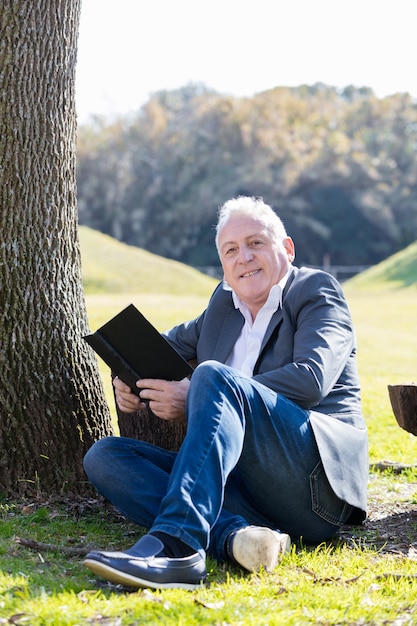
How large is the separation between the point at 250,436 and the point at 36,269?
1541mm

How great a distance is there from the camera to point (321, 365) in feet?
11.8

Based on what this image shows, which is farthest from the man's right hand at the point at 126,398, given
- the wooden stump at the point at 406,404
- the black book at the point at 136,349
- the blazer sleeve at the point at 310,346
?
the wooden stump at the point at 406,404

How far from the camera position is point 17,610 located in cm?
284

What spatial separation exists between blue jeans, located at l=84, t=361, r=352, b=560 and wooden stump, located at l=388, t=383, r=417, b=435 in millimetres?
742

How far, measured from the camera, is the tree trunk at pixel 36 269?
4.32m

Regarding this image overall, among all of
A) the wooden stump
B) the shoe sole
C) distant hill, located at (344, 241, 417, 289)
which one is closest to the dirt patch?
the wooden stump

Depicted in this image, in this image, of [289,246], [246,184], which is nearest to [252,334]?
[289,246]

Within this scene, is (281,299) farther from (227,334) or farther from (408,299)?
(408,299)

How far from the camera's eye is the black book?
3687 millimetres

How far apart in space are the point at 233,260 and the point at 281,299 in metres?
0.28

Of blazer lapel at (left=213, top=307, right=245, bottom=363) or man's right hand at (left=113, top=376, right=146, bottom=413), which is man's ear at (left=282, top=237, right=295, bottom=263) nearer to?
blazer lapel at (left=213, top=307, right=245, bottom=363)

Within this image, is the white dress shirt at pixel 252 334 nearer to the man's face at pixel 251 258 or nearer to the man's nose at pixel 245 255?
the man's face at pixel 251 258

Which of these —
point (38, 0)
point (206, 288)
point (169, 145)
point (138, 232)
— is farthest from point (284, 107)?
point (38, 0)

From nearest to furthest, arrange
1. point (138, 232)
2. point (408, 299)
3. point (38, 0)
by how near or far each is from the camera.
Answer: point (38, 0), point (408, 299), point (138, 232)
